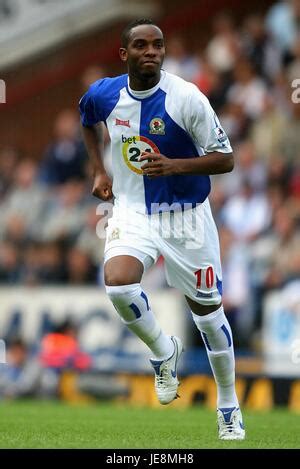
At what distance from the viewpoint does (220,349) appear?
7523 mm

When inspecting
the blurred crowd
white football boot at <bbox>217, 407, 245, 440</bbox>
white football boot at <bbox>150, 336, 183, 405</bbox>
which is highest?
the blurred crowd

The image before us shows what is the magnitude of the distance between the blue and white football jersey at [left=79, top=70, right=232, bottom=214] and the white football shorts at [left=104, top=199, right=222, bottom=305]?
0.08 meters

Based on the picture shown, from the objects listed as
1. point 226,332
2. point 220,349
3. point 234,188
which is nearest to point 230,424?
point 220,349

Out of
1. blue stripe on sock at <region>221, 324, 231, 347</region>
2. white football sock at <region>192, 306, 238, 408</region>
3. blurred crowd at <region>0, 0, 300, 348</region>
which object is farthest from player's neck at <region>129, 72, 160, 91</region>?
blurred crowd at <region>0, 0, 300, 348</region>

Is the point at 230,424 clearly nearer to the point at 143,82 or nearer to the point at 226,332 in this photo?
the point at 226,332

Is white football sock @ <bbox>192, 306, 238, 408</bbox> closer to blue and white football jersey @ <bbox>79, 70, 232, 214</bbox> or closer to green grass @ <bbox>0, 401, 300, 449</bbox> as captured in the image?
green grass @ <bbox>0, 401, 300, 449</bbox>

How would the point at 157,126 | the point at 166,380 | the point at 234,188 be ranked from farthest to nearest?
the point at 234,188
the point at 166,380
the point at 157,126

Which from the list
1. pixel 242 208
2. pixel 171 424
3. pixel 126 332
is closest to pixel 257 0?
pixel 242 208

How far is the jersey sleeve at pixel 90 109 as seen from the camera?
7602 millimetres

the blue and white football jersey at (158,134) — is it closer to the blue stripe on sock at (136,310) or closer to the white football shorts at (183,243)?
the white football shorts at (183,243)

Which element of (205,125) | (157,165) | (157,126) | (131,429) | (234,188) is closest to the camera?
(157,165)

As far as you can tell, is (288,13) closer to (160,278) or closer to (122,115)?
(160,278)

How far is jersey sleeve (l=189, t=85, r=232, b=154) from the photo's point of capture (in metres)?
7.14

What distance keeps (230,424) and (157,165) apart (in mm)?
1732
